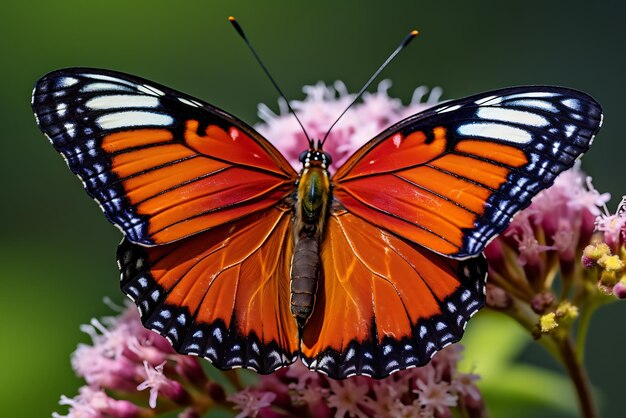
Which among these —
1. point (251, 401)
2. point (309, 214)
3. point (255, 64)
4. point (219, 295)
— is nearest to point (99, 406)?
point (251, 401)

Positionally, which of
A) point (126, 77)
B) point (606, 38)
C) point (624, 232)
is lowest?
point (606, 38)

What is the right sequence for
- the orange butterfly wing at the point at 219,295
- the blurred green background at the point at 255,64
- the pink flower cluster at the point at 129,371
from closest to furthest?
the orange butterfly wing at the point at 219,295 < the pink flower cluster at the point at 129,371 < the blurred green background at the point at 255,64

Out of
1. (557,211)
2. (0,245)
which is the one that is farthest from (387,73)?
(557,211)

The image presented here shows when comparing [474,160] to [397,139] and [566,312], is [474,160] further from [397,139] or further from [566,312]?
[566,312]

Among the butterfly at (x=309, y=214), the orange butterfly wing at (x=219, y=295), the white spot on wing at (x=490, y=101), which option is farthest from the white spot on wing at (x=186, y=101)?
the white spot on wing at (x=490, y=101)

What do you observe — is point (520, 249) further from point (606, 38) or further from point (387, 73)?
point (606, 38)

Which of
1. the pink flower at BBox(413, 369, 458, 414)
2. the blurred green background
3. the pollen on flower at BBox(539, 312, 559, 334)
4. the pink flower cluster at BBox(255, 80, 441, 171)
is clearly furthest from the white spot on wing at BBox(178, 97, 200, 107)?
the blurred green background

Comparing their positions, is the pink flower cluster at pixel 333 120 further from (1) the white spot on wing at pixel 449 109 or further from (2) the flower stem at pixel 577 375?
(2) the flower stem at pixel 577 375
